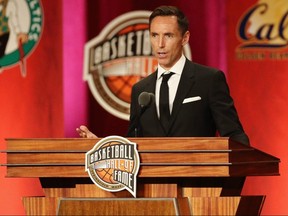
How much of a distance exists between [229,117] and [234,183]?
34 cm

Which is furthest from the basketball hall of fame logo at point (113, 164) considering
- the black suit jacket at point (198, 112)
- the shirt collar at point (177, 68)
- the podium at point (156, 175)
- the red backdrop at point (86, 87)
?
the red backdrop at point (86, 87)

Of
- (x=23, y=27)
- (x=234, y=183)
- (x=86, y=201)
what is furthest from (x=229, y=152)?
(x=23, y=27)

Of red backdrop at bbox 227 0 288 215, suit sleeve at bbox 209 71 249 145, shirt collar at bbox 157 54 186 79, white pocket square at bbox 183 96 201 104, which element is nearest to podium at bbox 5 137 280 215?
suit sleeve at bbox 209 71 249 145

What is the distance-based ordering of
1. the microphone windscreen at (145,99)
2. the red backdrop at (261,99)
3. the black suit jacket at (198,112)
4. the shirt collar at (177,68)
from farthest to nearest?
the red backdrop at (261,99) → the shirt collar at (177,68) → the black suit jacket at (198,112) → the microphone windscreen at (145,99)

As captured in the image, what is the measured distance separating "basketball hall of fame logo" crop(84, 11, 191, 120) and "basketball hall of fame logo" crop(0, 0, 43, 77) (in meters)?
0.38

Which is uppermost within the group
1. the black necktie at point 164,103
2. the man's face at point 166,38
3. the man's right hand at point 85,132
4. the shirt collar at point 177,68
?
the man's face at point 166,38

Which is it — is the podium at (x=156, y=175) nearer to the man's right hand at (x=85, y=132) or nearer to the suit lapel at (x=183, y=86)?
the man's right hand at (x=85, y=132)

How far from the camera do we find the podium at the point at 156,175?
2.01 metres

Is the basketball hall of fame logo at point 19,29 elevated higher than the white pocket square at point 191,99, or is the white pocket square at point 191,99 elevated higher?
the basketball hall of fame logo at point 19,29

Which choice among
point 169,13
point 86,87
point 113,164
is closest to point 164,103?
point 169,13

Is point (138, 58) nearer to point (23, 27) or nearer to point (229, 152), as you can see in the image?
point (23, 27)

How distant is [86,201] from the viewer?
205 cm

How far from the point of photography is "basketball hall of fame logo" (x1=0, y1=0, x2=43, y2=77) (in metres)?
4.68

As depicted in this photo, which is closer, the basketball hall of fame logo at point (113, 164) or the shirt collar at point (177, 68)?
the basketball hall of fame logo at point (113, 164)
